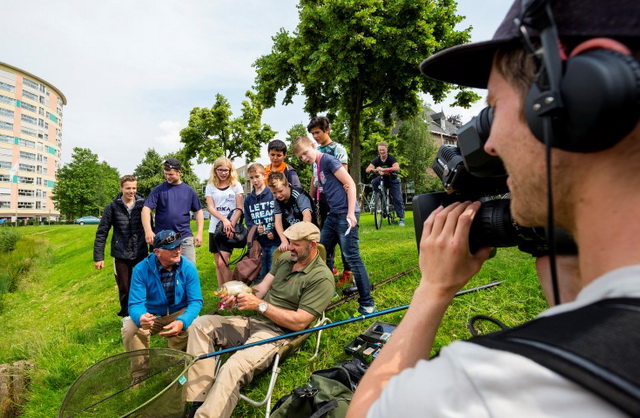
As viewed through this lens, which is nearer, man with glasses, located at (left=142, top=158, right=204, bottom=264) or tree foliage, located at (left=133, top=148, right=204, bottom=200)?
man with glasses, located at (left=142, top=158, right=204, bottom=264)

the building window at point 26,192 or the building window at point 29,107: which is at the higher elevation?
the building window at point 29,107

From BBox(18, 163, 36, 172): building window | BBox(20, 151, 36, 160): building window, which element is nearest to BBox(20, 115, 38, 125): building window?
BBox(20, 151, 36, 160): building window

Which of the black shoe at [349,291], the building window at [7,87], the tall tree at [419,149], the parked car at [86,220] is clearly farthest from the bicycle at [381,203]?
the building window at [7,87]

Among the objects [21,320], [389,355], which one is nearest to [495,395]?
[389,355]

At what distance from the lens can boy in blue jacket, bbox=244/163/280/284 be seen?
513 cm

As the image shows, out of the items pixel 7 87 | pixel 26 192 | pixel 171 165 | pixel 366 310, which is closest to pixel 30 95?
pixel 7 87

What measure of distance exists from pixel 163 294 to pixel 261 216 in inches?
72.4

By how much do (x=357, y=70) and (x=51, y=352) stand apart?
1232 centimetres

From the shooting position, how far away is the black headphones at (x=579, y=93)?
556 mm

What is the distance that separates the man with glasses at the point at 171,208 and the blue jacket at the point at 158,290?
4.47 ft

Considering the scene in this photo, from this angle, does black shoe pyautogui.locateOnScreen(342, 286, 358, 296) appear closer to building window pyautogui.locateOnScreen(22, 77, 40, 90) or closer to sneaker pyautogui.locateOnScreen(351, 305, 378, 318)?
sneaker pyautogui.locateOnScreen(351, 305, 378, 318)

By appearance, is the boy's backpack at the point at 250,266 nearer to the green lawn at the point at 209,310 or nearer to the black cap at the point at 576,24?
the green lawn at the point at 209,310

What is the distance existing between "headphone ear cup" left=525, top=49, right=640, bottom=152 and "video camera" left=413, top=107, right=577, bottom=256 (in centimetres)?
31

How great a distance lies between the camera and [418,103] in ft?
49.9
